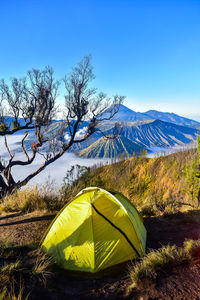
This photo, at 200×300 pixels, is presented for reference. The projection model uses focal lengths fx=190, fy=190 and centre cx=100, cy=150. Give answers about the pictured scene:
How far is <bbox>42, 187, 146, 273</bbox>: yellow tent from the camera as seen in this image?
330cm

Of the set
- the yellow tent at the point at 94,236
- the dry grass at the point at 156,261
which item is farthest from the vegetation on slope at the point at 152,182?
the dry grass at the point at 156,261

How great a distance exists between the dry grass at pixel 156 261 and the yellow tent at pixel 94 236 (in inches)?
17.3

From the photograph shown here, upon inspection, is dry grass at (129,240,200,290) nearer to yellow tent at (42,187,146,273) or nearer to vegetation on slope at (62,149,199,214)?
yellow tent at (42,187,146,273)

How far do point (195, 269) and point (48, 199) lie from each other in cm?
477

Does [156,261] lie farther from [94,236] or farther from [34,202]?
[34,202]

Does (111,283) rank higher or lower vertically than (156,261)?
lower

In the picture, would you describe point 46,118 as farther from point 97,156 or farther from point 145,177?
point 97,156

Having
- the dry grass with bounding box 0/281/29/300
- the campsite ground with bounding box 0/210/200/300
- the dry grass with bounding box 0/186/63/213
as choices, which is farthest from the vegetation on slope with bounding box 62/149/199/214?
the dry grass with bounding box 0/281/29/300

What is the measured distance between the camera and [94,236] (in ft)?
11.3

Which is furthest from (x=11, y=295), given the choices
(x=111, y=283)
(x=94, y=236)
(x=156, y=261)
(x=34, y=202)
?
(x=34, y=202)

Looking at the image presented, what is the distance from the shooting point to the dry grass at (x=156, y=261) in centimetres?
271

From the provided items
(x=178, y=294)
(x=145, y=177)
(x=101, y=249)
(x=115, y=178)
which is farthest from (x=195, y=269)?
(x=115, y=178)

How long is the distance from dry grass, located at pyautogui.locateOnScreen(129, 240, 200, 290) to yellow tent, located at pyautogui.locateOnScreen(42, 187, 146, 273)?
1.44 ft

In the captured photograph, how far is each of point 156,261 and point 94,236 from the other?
110cm
